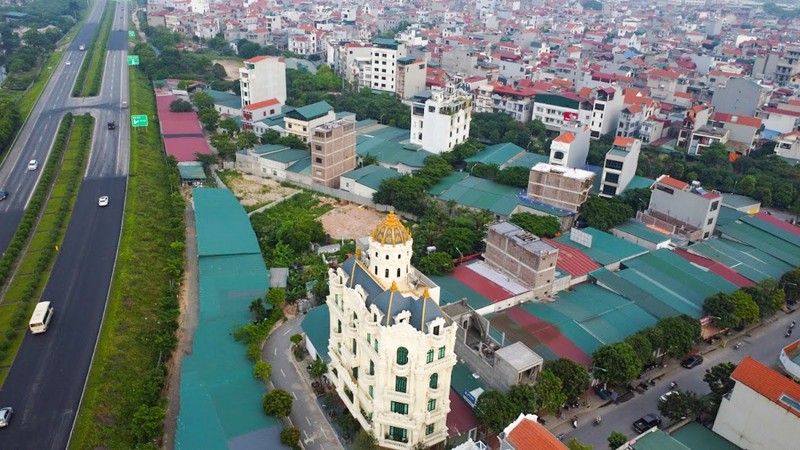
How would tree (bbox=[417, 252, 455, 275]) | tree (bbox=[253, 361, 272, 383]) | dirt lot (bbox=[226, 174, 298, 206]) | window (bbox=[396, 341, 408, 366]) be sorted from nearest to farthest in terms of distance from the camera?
window (bbox=[396, 341, 408, 366]) < tree (bbox=[253, 361, 272, 383]) < tree (bbox=[417, 252, 455, 275]) < dirt lot (bbox=[226, 174, 298, 206])

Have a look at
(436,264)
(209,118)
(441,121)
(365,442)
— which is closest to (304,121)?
(209,118)

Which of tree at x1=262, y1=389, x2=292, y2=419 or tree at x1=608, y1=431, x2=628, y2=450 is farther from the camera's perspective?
tree at x1=262, y1=389, x2=292, y2=419

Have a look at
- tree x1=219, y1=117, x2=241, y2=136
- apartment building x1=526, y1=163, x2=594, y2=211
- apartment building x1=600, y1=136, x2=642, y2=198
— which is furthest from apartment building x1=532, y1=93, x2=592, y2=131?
tree x1=219, y1=117, x2=241, y2=136

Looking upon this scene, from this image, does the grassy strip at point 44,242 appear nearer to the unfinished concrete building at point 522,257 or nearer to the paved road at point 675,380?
the unfinished concrete building at point 522,257

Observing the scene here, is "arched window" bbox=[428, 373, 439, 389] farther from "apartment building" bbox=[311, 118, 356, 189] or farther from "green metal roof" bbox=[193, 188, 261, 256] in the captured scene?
"apartment building" bbox=[311, 118, 356, 189]

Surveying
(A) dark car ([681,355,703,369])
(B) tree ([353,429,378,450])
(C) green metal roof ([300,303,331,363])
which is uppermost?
(C) green metal roof ([300,303,331,363])

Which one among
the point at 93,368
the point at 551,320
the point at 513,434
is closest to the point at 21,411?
the point at 93,368

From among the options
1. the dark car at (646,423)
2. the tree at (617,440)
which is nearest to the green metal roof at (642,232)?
the dark car at (646,423)
